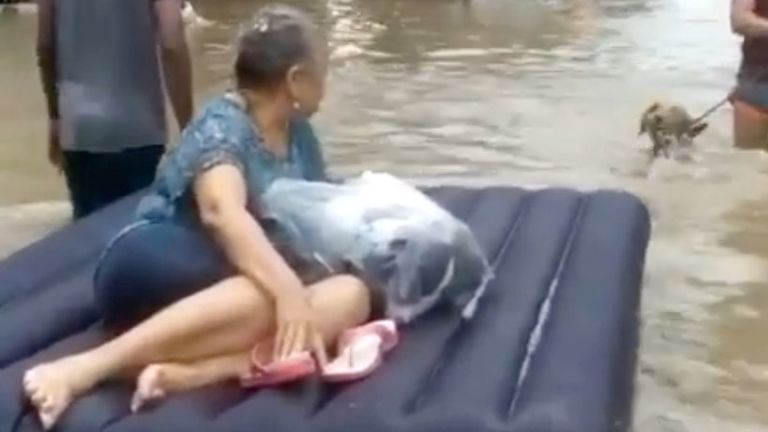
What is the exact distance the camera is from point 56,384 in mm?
2549

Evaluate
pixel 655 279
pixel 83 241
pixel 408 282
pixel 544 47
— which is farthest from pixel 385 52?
pixel 408 282

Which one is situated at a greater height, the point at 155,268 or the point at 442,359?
the point at 155,268

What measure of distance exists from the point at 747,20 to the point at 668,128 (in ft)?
3.31

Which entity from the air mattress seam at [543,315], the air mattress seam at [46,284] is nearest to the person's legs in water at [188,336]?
Answer: the air mattress seam at [543,315]

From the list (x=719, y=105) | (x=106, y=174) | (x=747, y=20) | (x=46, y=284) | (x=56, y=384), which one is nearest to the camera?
(x=56, y=384)

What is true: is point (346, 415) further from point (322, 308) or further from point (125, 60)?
point (125, 60)

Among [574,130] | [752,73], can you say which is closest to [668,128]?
[574,130]

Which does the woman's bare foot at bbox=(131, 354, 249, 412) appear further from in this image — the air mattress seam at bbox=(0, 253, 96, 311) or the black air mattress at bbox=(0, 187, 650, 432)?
the air mattress seam at bbox=(0, 253, 96, 311)

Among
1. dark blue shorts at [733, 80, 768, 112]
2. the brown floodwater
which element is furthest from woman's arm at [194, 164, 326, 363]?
dark blue shorts at [733, 80, 768, 112]

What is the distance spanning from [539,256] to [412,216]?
0.53 meters

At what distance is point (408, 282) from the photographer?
2865 mm

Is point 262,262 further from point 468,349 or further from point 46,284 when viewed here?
point 46,284

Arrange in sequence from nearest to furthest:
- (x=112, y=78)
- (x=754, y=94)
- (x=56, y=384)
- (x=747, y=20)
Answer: (x=56, y=384), (x=112, y=78), (x=747, y=20), (x=754, y=94)

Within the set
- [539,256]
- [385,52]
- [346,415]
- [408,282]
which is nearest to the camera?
[346,415]
